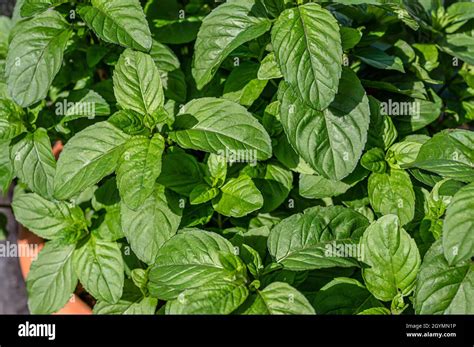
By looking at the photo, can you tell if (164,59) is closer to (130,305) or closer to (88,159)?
(88,159)

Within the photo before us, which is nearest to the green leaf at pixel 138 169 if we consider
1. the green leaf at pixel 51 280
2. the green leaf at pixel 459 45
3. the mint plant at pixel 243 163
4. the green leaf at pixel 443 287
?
the mint plant at pixel 243 163

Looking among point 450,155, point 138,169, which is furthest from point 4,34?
point 450,155

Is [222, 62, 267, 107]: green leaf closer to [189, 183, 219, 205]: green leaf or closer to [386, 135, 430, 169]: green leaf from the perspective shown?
[189, 183, 219, 205]: green leaf

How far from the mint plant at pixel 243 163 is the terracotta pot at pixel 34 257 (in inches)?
5.6

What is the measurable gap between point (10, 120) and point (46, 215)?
24 centimetres

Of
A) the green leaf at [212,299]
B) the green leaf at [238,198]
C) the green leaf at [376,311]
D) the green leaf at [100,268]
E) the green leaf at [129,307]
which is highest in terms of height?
the green leaf at [238,198]

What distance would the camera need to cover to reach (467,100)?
1.68m

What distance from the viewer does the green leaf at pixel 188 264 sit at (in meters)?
1.21

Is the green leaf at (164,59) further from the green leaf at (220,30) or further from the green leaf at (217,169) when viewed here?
the green leaf at (217,169)

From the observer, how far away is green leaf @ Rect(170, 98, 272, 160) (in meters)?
1.25
